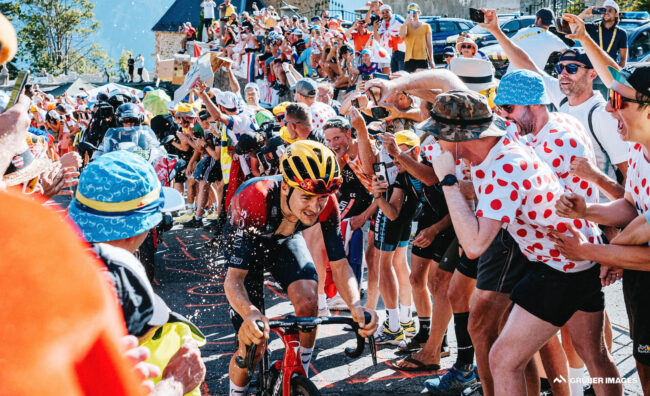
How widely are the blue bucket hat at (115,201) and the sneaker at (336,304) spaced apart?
178 inches

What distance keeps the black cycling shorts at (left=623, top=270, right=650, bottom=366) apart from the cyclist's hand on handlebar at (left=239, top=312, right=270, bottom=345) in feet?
6.33

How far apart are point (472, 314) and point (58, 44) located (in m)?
63.5

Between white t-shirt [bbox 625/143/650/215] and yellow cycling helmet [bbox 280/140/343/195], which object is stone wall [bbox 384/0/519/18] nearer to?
white t-shirt [bbox 625/143/650/215]

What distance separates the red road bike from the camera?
10.3 feet

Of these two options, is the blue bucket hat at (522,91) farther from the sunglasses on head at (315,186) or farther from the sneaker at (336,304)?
the sneaker at (336,304)

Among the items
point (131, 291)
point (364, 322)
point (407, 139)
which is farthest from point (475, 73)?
point (131, 291)

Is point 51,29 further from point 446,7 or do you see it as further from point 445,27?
point 445,27

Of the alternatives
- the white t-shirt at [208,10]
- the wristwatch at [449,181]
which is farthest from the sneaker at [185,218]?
the white t-shirt at [208,10]

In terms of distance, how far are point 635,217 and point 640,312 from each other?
531 millimetres

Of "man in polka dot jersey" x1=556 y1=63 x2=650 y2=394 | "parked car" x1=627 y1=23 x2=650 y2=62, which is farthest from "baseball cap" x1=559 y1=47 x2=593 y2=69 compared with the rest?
"parked car" x1=627 y1=23 x2=650 y2=62

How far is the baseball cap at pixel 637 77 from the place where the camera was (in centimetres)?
292

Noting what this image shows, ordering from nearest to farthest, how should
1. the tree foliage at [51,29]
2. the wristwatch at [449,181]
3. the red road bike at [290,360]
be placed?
the red road bike at [290,360] < the wristwatch at [449,181] < the tree foliage at [51,29]

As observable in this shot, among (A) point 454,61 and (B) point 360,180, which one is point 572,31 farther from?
(B) point 360,180

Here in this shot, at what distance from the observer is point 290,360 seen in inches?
135
